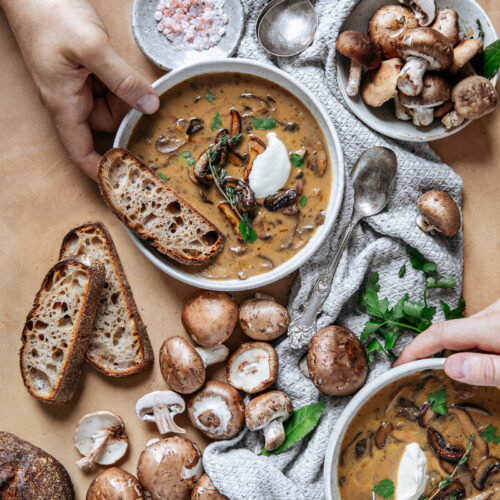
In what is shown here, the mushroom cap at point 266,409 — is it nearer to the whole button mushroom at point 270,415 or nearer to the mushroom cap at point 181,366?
the whole button mushroom at point 270,415

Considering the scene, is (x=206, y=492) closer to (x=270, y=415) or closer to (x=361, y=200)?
(x=270, y=415)

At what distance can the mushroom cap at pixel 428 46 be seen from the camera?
2590 mm

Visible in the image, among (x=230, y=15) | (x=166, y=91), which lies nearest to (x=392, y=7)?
(x=230, y=15)

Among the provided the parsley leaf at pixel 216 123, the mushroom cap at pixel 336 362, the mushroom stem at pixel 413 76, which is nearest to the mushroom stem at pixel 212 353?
the mushroom cap at pixel 336 362

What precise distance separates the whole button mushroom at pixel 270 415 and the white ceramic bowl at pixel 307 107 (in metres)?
0.55

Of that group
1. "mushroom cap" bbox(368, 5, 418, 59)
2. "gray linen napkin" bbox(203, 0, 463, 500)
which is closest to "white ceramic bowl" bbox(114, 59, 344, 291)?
"gray linen napkin" bbox(203, 0, 463, 500)

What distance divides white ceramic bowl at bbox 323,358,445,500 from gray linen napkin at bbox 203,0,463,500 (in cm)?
27

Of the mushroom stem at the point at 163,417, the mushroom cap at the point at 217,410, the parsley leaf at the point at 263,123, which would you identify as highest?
the parsley leaf at the point at 263,123

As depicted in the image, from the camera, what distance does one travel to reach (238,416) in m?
2.83

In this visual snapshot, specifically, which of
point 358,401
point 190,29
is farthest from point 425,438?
point 190,29

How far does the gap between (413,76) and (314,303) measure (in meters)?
1.19

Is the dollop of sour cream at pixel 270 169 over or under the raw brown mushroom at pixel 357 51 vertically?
under

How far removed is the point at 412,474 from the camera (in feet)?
8.33

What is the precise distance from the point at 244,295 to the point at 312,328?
1.34ft
